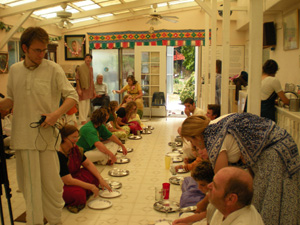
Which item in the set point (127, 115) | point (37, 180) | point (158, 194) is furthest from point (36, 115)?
point (127, 115)

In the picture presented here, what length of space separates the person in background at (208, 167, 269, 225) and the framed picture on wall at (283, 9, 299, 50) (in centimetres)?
484

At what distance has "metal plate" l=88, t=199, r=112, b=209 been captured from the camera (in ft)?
10.6

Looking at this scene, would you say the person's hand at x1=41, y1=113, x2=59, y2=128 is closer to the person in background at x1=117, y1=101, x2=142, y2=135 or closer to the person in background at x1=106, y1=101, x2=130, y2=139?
the person in background at x1=106, y1=101, x2=130, y2=139

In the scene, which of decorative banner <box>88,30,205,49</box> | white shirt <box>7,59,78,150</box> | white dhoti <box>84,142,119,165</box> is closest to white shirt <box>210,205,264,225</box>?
white shirt <box>7,59,78,150</box>

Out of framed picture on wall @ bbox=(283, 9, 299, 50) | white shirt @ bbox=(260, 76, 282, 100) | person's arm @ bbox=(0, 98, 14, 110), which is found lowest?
person's arm @ bbox=(0, 98, 14, 110)

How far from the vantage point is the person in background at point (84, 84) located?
7.54 meters

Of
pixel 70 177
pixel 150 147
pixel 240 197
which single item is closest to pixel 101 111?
pixel 70 177

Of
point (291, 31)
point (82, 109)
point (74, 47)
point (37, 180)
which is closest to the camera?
point (37, 180)

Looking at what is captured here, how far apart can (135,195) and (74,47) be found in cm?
728

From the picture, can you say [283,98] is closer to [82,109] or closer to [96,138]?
[96,138]

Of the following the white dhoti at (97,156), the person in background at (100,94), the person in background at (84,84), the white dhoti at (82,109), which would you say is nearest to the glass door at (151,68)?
the person in background at (100,94)

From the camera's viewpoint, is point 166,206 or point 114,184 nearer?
point 166,206

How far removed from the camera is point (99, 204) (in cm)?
328

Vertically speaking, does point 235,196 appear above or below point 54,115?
below
